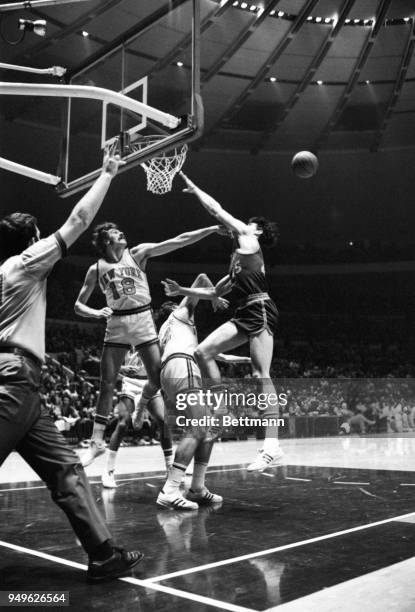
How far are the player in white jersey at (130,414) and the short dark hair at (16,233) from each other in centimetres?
310

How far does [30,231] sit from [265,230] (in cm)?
306

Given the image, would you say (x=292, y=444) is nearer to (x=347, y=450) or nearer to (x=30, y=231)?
(x=347, y=450)

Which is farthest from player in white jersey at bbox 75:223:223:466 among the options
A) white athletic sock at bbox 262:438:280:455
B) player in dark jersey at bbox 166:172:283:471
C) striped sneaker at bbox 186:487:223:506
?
white athletic sock at bbox 262:438:280:455

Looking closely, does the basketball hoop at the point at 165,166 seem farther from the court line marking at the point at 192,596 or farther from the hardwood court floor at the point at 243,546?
the court line marking at the point at 192,596

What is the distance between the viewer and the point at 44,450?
2965mm

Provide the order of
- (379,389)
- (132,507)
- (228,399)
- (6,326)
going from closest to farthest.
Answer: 1. (6,326)
2. (132,507)
3. (228,399)
4. (379,389)

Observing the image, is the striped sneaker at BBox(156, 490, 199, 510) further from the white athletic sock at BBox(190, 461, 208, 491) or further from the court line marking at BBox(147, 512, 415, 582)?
the court line marking at BBox(147, 512, 415, 582)

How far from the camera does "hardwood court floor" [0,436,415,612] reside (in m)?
2.68

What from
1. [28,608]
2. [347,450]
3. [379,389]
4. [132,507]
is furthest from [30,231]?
[379,389]

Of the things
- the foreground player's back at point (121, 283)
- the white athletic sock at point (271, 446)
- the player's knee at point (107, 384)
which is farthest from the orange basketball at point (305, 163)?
the white athletic sock at point (271, 446)

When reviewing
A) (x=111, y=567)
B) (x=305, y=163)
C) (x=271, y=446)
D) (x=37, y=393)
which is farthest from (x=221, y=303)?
(x=305, y=163)

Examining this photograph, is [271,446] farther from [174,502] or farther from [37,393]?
[37,393]

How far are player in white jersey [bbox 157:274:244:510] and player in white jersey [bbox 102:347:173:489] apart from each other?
531mm

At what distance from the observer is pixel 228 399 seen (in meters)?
12.3
